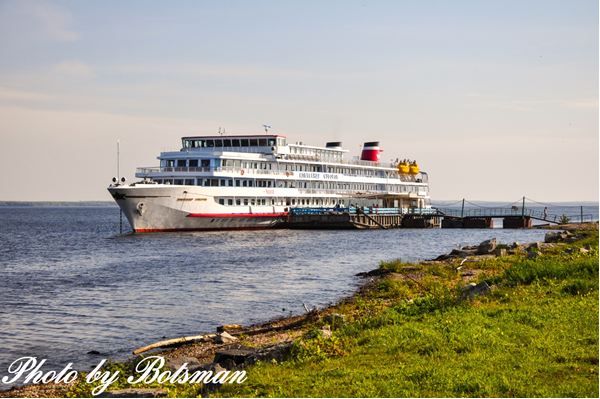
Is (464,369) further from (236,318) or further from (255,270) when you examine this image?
(255,270)

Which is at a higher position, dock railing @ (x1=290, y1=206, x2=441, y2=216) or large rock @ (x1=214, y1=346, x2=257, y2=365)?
dock railing @ (x1=290, y1=206, x2=441, y2=216)

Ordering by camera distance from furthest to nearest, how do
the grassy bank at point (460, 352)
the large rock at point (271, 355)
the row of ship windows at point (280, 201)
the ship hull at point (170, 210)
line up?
the row of ship windows at point (280, 201)
the ship hull at point (170, 210)
the large rock at point (271, 355)
the grassy bank at point (460, 352)

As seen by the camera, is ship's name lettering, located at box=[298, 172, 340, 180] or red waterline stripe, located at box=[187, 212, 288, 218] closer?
red waterline stripe, located at box=[187, 212, 288, 218]

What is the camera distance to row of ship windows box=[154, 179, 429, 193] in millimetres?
61531

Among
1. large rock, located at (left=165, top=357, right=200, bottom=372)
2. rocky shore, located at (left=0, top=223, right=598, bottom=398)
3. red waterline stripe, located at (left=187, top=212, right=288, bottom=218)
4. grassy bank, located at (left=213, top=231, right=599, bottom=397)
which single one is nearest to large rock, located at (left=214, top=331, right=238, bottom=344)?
rocky shore, located at (left=0, top=223, right=598, bottom=398)

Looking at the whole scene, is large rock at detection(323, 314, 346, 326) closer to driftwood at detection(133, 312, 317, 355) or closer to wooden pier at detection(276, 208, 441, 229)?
driftwood at detection(133, 312, 317, 355)

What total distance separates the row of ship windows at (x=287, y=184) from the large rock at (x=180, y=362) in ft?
159

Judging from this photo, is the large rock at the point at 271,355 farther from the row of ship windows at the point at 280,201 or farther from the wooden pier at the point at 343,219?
the wooden pier at the point at 343,219

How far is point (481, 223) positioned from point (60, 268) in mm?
59047

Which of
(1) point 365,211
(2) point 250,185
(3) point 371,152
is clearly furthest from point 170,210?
(3) point 371,152

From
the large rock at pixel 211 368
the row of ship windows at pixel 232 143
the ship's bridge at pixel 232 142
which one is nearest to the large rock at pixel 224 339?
the large rock at pixel 211 368

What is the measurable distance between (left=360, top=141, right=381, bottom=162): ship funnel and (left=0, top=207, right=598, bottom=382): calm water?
130 feet

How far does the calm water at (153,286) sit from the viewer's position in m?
17.9

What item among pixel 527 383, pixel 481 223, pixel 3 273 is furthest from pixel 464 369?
pixel 481 223
